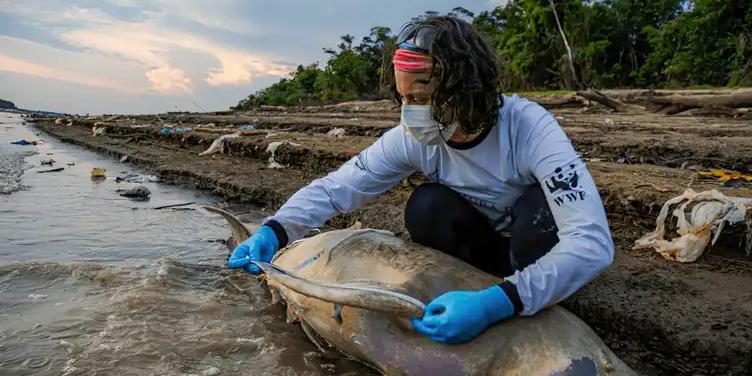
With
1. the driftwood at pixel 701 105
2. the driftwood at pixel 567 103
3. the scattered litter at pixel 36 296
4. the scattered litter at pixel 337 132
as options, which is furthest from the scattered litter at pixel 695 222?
the driftwood at pixel 567 103

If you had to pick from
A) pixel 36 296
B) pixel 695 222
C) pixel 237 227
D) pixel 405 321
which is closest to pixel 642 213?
pixel 695 222

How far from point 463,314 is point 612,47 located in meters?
33.7

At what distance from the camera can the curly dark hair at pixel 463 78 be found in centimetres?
188

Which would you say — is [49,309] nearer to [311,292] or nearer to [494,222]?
[311,292]

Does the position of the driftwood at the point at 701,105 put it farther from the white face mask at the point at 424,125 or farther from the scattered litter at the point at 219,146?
the white face mask at the point at 424,125

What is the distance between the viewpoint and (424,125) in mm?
1980

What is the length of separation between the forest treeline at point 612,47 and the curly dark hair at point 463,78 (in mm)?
17775

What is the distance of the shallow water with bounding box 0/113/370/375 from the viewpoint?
82.3 inches

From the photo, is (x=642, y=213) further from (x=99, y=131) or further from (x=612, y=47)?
(x=612, y=47)

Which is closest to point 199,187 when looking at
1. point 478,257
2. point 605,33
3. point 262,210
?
point 262,210

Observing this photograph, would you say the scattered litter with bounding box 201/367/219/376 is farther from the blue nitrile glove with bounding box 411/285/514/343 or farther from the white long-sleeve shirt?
the blue nitrile glove with bounding box 411/285/514/343

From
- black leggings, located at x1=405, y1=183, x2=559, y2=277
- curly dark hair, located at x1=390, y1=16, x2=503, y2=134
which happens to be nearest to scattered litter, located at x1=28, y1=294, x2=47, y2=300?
black leggings, located at x1=405, y1=183, x2=559, y2=277

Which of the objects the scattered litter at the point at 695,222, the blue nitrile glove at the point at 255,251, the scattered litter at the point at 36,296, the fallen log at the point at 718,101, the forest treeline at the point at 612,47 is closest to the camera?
the blue nitrile glove at the point at 255,251

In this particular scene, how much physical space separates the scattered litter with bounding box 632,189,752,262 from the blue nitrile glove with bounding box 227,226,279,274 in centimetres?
186
